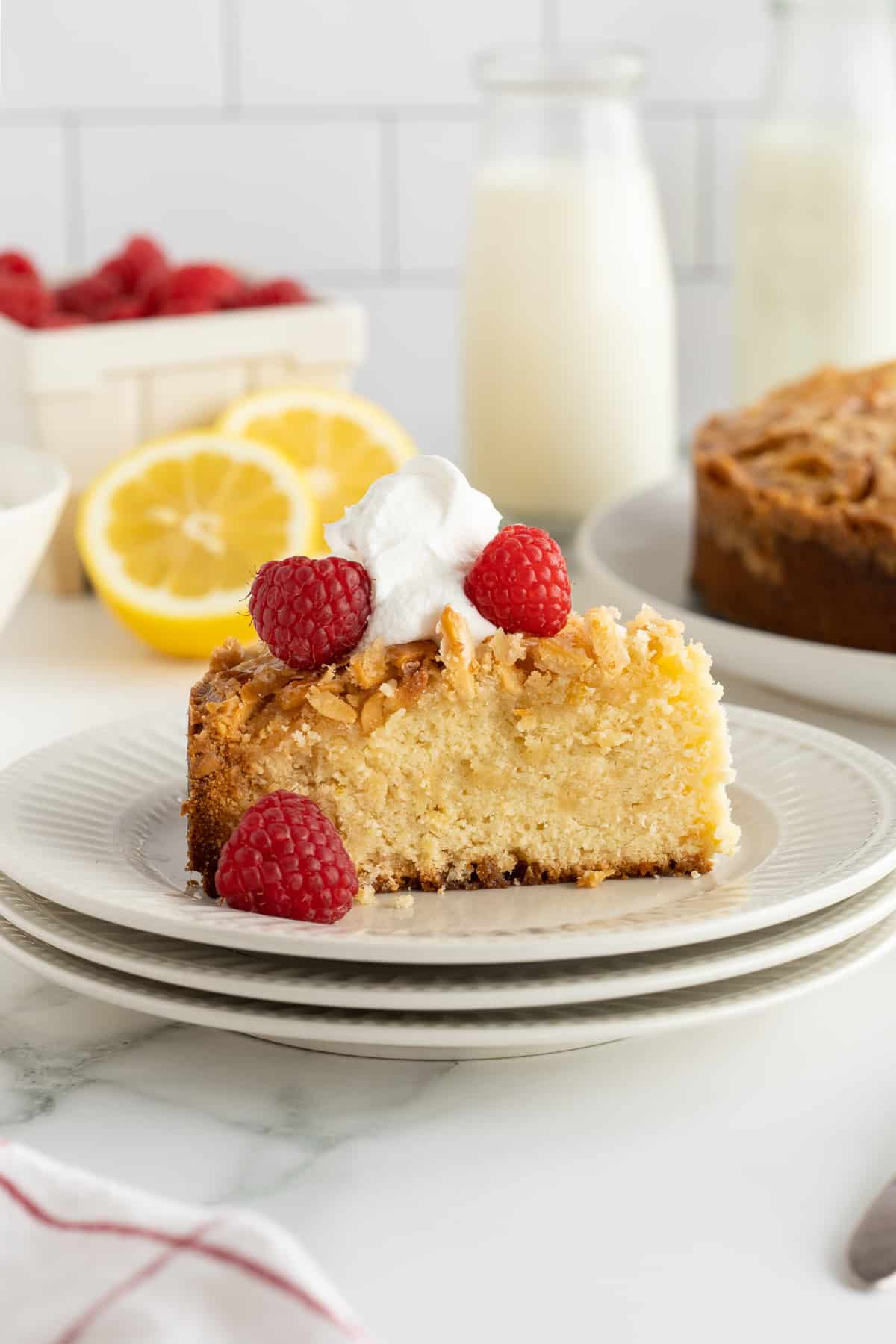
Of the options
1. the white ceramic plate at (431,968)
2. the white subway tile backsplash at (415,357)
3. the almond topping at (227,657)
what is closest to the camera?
the white ceramic plate at (431,968)

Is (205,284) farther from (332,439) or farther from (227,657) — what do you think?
(227,657)

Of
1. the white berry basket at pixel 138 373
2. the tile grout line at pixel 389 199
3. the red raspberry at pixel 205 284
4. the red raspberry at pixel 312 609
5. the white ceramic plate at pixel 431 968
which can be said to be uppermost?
the tile grout line at pixel 389 199

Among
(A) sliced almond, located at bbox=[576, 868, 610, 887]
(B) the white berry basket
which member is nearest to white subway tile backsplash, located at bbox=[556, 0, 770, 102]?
(B) the white berry basket

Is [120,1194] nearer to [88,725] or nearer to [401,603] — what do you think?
[401,603]

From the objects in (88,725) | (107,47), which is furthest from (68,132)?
(88,725)

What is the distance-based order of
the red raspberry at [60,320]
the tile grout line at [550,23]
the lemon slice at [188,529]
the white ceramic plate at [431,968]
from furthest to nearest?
the tile grout line at [550,23] < the red raspberry at [60,320] < the lemon slice at [188,529] < the white ceramic plate at [431,968]

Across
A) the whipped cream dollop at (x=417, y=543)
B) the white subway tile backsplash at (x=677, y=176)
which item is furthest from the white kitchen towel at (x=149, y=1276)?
the white subway tile backsplash at (x=677, y=176)

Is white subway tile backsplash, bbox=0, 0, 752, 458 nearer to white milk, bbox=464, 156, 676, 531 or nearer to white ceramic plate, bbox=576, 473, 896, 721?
white milk, bbox=464, 156, 676, 531

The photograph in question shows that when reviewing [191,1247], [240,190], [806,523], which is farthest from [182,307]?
[191,1247]

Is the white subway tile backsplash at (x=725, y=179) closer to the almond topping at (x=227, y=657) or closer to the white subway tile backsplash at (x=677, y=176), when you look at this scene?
the white subway tile backsplash at (x=677, y=176)
